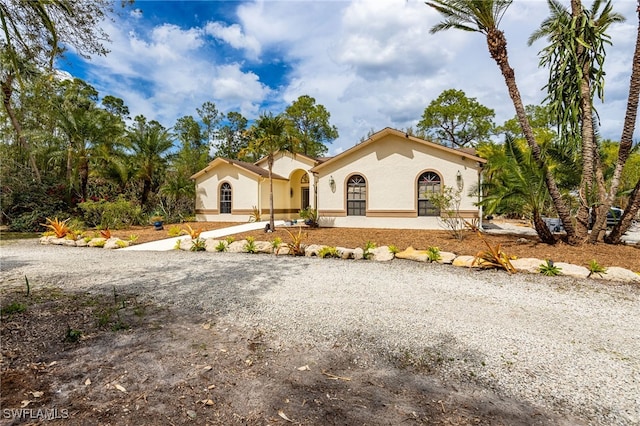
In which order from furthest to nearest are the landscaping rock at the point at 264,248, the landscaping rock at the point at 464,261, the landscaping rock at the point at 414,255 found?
the landscaping rock at the point at 264,248 < the landscaping rock at the point at 414,255 < the landscaping rock at the point at 464,261

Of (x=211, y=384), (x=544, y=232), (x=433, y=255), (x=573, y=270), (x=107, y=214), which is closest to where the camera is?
(x=211, y=384)

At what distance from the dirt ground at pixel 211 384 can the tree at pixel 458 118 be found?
121ft

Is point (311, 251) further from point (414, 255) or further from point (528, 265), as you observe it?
point (528, 265)

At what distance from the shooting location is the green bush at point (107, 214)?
17.0m

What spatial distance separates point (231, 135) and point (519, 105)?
37.2m

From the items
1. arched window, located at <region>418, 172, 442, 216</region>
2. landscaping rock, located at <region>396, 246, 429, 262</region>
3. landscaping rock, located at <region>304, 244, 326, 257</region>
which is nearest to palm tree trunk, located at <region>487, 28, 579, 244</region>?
landscaping rock, located at <region>396, 246, 429, 262</region>

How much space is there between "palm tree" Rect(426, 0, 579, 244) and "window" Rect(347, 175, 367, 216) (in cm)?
793

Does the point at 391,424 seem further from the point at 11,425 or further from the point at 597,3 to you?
the point at 597,3

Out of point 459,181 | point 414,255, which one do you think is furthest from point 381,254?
point 459,181

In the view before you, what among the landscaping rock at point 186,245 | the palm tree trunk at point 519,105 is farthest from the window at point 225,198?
the palm tree trunk at point 519,105

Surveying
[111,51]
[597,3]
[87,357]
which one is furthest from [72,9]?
[597,3]

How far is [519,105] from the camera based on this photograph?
389 inches

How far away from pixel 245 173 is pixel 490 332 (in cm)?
1900

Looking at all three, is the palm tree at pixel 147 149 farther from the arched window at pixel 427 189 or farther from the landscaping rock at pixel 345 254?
the landscaping rock at pixel 345 254
